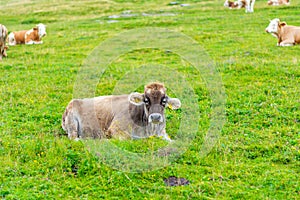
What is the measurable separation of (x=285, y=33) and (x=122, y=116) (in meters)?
14.4

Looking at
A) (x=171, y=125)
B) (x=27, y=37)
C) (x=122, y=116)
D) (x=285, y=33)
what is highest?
(x=285, y=33)

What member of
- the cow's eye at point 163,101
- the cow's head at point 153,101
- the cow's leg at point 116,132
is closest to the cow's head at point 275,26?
the cow's head at point 153,101

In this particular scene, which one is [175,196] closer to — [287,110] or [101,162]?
[101,162]

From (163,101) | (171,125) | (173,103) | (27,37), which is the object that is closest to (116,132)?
(163,101)

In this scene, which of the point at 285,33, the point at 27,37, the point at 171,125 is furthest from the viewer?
the point at 27,37

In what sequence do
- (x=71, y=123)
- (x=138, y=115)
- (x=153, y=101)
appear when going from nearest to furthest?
(x=153, y=101) → (x=138, y=115) → (x=71, y=123)

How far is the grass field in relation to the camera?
820 cm

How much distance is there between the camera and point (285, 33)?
22.9 meters

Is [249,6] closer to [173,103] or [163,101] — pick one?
[173,103]

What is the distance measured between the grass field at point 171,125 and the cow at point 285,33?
0.56 meters

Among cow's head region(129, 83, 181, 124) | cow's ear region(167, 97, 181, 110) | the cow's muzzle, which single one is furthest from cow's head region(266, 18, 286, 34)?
the cow's muzzle

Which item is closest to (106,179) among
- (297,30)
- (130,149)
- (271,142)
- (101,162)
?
(101,162)

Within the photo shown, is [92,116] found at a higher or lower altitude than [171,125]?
higher

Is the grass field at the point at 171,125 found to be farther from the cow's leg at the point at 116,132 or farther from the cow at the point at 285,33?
the cow's leg at the point at 116,132
